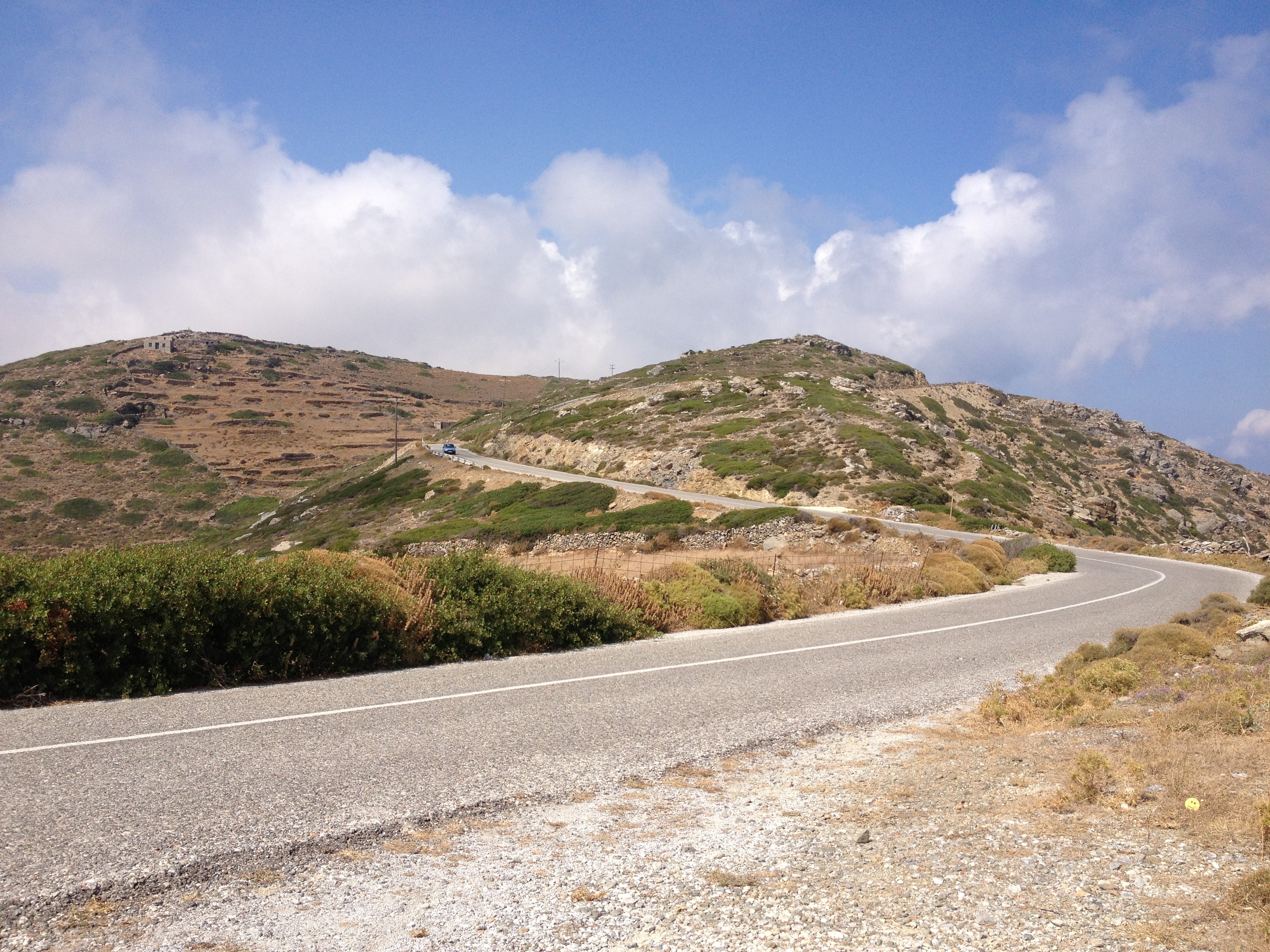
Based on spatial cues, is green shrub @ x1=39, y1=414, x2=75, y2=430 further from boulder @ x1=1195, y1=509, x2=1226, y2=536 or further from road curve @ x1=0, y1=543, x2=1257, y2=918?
boulder @ x1=1195, y1=509, x2=1226, y2=536

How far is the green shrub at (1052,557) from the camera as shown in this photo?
30094 millimetres

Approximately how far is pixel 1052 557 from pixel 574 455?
45.3 metres

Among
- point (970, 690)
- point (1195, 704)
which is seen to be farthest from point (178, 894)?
point (970, 690)

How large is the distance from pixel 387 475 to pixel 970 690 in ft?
227

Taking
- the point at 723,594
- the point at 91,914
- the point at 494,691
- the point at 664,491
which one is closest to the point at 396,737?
the point at 494,691

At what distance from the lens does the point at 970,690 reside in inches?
405

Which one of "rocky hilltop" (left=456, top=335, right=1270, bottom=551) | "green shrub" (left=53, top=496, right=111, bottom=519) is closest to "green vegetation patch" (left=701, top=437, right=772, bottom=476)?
"rocky hilltop" (left=456, top=335, right=1270, bottom=551)

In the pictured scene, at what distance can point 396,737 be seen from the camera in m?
7.22

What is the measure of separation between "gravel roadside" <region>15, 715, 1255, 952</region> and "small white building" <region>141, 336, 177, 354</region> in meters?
188

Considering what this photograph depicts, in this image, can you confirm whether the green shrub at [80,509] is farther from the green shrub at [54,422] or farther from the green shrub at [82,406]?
the green shrub at [82,406]

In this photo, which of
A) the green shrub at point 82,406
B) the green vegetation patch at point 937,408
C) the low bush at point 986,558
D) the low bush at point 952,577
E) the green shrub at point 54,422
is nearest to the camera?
the low bush at point 952,577

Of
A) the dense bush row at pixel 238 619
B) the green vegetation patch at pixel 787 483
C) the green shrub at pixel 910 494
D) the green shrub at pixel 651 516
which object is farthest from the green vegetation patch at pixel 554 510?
the dense bush row at pixel 238 619

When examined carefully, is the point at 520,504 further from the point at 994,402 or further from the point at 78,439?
the point at 78,439

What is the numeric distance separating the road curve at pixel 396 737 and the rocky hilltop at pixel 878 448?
32644 millimetres
